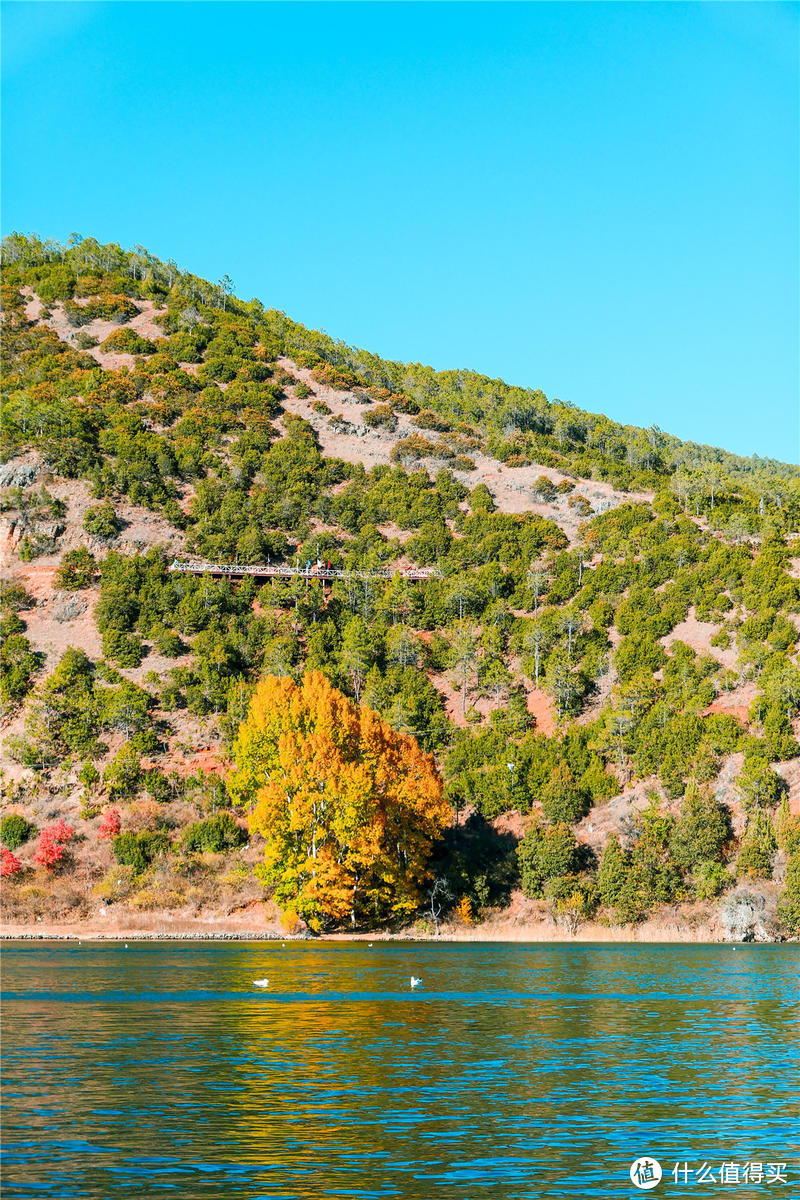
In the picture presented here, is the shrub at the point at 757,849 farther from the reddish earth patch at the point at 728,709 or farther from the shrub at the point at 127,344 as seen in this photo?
the shrub at the point at 127,344

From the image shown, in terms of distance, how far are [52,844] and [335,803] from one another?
25.5m

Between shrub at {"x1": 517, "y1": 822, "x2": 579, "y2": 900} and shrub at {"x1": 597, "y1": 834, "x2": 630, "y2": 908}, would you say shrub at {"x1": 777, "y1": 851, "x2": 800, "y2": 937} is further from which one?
shrub at {"x1": 517, "y1": 822, "x2": 579, "y2": 900}

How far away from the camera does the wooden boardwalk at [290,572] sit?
433ft

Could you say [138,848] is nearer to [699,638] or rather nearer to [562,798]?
[562,798]

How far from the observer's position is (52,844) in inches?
3465

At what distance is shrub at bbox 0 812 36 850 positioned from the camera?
9062 cm

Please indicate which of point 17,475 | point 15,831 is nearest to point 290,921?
point 15,831

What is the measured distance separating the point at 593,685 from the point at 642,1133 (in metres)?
94.9

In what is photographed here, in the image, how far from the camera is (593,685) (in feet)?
379

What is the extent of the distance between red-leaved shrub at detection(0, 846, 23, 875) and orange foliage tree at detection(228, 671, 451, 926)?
17038 millimetres

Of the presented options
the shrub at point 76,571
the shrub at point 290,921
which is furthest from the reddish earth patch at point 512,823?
the shrub at point 76,571

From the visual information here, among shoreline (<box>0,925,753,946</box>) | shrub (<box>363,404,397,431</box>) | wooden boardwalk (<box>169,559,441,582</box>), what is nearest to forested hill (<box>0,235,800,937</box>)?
shrub (<box>363,404,397,431</box>)

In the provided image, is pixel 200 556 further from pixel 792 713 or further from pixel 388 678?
pixel 792 713

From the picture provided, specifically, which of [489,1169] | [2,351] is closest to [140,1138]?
[489,1169]
